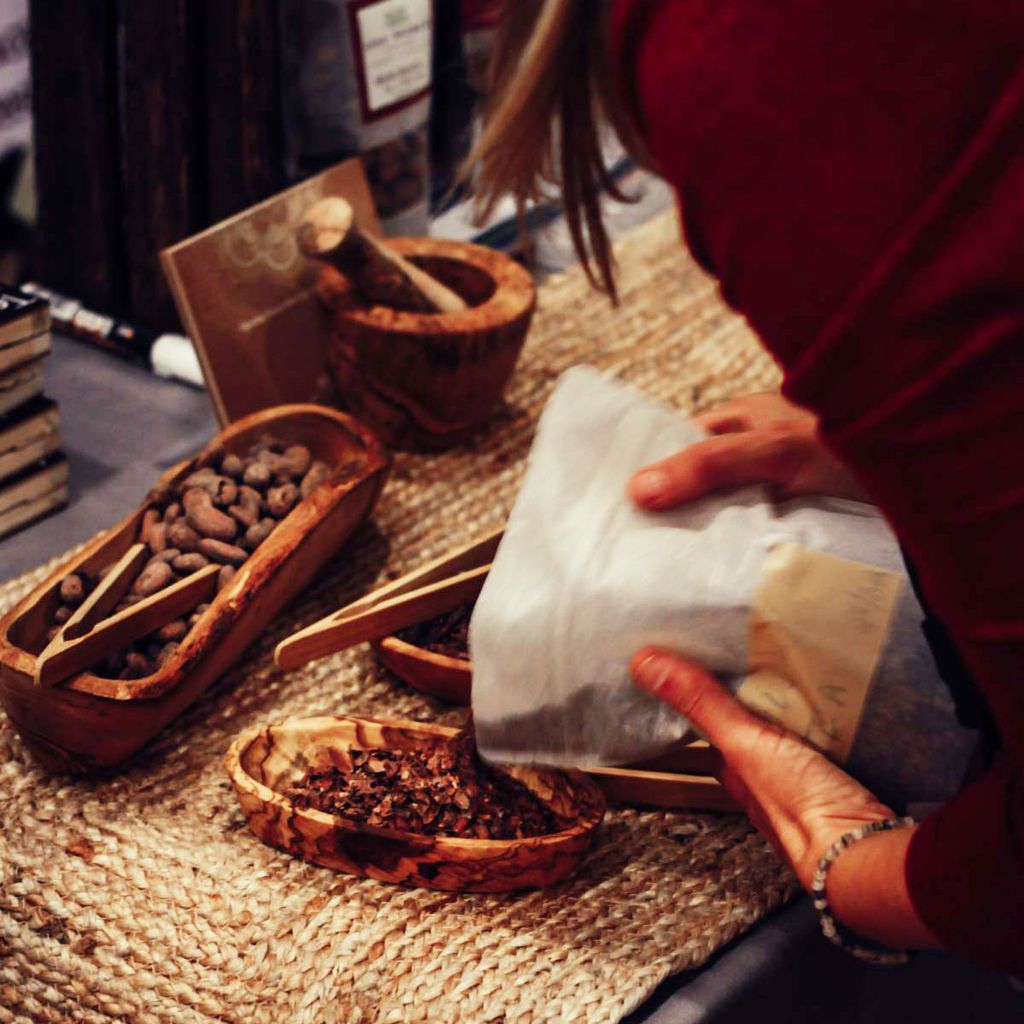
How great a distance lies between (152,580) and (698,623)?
15.7 inches

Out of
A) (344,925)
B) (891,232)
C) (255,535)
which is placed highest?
(891,232)

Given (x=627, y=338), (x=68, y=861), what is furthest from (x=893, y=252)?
(x=627, y=338)

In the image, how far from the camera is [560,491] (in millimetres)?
703

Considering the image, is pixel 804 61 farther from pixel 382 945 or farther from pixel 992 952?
pixel 382 945

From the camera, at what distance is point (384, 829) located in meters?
0.73

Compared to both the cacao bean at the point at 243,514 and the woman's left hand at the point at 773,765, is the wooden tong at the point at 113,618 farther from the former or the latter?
the woman's left hand at the point at 773,765

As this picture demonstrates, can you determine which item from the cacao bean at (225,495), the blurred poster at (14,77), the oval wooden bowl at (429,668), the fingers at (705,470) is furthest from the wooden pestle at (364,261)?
the blurred poster at (14,77)

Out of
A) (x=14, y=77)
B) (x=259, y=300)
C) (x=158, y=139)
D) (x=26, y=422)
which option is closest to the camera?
(x=26, y=422)

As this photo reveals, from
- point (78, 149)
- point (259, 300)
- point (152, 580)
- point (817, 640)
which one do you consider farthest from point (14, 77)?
point (817, 640)

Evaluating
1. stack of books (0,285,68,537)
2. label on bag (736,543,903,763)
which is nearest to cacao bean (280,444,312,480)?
stack of books (0,285,68,537)

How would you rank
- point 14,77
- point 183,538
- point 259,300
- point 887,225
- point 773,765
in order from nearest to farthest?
point 887,225, point 773,765, point 183,538, point 259,300, point 14,77

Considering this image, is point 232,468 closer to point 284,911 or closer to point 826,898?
point 284,911

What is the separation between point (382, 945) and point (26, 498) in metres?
0.55

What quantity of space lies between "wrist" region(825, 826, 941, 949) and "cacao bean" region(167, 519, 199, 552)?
1.63ft
